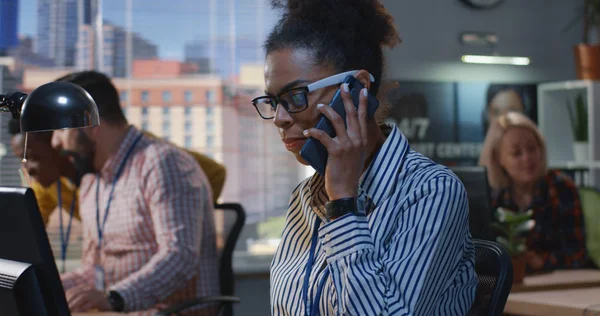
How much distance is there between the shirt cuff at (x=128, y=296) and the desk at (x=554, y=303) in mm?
1307

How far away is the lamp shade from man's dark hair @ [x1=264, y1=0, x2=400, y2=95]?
1.44ft

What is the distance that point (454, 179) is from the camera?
1528 mm

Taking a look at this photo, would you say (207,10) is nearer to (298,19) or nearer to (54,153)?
(54,153)

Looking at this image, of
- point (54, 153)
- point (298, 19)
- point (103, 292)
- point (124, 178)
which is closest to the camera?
point (298, 19)

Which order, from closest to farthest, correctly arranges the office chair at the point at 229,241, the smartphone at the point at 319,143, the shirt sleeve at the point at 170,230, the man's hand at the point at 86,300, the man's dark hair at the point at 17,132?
the smartphone at the point at 319,143, the man's hand at the point at 86,300, the shirt sleeve at the point at 170,230, the office chair at the point at 229,241, the man's dark hair at the point at 17,132

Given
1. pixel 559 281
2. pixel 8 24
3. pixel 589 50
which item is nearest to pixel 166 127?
pixel 8 24

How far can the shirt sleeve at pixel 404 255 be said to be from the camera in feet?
4.66

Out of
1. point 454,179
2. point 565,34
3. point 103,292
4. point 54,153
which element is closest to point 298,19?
point 454,179

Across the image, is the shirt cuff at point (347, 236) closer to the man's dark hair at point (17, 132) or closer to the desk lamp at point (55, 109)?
the desk lamp at point (55, 109)

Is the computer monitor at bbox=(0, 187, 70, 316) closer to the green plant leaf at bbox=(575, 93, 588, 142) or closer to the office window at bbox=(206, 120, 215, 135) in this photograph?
the office window at bbox=(206, 120, 215, 135)

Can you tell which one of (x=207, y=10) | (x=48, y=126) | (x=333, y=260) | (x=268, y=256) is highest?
(x=207, y=10)

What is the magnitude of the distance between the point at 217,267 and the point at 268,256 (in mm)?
1408

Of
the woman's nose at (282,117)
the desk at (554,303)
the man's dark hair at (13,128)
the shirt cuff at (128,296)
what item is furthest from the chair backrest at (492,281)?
the man's dark hair at (13,128)

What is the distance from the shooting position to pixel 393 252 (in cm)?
147
